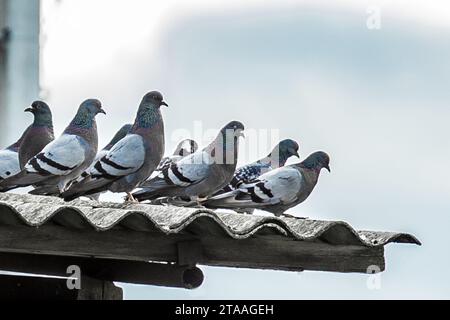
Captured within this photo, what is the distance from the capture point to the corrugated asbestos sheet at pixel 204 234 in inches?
354

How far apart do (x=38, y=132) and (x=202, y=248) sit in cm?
411

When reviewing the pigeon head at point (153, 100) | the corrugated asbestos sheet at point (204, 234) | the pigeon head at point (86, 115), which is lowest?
the corrugated asbestos sheet at point (204, 234)

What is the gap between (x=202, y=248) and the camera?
9.52 m

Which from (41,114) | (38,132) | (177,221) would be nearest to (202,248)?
(177,221)

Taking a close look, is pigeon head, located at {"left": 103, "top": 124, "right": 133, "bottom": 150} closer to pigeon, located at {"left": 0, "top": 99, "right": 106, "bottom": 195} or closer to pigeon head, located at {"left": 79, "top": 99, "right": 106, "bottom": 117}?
pigeon head, located at {"left": 79, "top": 99, "right": 106, "bottom": 117}

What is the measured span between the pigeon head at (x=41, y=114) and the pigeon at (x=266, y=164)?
1515mm

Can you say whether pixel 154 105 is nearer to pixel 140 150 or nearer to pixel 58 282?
pixel 140 150

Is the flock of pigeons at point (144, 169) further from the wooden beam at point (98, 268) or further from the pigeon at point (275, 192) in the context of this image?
the wooden beam at point (98, 268)

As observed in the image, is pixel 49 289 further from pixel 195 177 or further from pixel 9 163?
pixel 9 163

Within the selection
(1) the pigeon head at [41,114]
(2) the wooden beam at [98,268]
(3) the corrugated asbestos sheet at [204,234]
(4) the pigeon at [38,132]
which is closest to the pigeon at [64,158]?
(4) the pigeon at [38,132]

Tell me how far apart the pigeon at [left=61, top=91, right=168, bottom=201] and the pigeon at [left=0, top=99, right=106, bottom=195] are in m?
0.17

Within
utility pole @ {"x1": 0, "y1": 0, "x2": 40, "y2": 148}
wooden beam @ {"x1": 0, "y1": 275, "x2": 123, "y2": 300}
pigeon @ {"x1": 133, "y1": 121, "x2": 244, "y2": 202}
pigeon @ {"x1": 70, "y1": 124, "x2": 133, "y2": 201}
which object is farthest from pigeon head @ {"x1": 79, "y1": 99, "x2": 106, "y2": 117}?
utility pole @ {"x1": 0, "y1": 0, "x2": 40, "y2": 148}

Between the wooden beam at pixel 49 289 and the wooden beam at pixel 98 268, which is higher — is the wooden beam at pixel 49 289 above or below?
below

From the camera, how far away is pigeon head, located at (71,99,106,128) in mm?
12633
